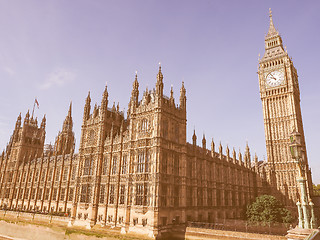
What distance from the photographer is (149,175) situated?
3831 cm

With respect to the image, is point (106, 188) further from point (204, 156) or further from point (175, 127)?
point (204, 156)

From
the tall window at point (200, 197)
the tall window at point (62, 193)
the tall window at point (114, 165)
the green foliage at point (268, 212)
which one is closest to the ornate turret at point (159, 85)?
the tall window at point (114, 165)

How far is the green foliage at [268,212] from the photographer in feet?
161

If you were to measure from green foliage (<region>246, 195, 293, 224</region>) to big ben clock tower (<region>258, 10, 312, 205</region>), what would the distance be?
22284 mm

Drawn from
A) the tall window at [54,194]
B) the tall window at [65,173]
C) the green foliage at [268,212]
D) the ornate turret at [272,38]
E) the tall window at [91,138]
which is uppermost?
the ornate turret at [272,38]

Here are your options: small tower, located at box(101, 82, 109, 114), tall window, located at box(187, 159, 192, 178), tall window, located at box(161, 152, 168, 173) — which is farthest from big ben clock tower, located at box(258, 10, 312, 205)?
small tower, located at box(101, 82, 109, 114)

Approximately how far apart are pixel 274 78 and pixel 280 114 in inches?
526

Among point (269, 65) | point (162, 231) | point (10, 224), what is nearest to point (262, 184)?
point (269, 65)

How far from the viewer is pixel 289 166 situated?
239 ft

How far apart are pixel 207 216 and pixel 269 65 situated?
208ft

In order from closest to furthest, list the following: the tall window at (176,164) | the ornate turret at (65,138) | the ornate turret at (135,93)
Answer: the tall window at (176,164)
the ornate turret at (135,93)
the ornate turret at (65,138)

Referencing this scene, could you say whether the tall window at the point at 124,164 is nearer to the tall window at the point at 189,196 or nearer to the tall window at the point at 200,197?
the tall window at the point at 189,196

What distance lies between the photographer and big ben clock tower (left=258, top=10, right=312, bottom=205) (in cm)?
7212

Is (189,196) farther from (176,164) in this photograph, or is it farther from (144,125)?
(144,125)
